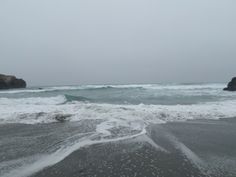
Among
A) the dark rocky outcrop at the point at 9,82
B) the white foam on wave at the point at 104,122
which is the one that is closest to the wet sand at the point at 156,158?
the white foam on wave at the point at 104,122

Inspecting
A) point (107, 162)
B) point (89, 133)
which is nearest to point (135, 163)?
point (107, 162)

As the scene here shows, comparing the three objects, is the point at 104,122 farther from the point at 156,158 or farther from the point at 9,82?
the point at 9,82

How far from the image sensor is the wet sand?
10.5 ft

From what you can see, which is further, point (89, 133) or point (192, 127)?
point (192, 127)

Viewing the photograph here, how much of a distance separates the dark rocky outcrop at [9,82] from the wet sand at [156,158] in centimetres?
5967

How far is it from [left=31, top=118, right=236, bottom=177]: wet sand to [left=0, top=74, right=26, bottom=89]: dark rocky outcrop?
59670mm

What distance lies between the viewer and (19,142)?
502cm

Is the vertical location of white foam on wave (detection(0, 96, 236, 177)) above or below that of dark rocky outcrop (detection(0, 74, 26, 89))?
below

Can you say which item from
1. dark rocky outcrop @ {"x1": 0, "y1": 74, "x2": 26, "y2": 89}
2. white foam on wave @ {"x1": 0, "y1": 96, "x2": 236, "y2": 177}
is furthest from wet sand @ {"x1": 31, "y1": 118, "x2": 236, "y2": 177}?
dark rocky outcrop @ {"x1": 0, "y1": 74, "x2": 26, "y2": 89}

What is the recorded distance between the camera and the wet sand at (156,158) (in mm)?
3193

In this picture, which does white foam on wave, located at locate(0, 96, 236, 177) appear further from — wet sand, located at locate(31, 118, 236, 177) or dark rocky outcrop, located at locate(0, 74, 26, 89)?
dark rocky outcrop, located at locate(0, 74, 26, 89)

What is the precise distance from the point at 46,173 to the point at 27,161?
0.83 meters

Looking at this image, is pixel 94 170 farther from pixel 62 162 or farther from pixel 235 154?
pixel 235 154

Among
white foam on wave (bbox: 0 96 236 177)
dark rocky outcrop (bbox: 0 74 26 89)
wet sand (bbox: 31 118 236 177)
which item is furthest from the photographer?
dark rocky outcrop (bbox: 0 74 26 89)
